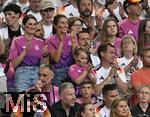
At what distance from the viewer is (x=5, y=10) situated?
11.7 m

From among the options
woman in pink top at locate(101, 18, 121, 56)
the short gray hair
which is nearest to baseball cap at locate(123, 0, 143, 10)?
woman in pink top at locate(101, 18, 121, 56)

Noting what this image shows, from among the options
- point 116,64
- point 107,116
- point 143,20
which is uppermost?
point 143,20

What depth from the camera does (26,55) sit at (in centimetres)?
1104

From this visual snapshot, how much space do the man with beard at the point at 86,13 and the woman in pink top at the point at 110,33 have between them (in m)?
0.47

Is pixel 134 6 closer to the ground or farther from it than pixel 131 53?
farther from it

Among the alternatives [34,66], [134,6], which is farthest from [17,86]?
[134,6]

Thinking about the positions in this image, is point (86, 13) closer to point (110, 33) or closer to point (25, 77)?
point (110, 33)

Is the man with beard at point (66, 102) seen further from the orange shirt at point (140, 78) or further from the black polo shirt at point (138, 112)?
the orange shirt at point (140, 78)

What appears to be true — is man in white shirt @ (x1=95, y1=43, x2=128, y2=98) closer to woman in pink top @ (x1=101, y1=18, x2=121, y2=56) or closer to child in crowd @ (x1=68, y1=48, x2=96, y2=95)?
child in crowd @ (x1=68, y1=48, x2=96, y2=95)

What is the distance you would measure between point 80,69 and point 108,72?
0.44 m

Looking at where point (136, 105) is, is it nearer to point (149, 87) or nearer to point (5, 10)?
point (149, 87)

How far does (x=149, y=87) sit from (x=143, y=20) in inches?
78.0

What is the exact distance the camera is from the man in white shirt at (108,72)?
1101 cm

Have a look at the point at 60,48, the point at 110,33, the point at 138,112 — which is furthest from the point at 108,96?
the point at 110,33
